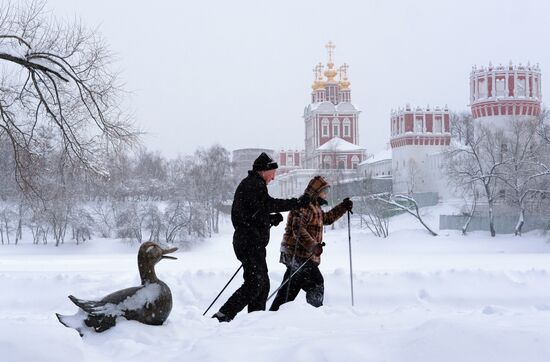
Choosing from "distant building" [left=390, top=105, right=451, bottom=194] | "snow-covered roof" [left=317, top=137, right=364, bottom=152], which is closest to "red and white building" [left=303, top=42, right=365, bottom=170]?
"snow-covered roof" [left=317, top=137, right=364, bottom=152]

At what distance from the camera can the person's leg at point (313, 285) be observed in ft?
21.8

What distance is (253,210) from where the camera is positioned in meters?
6.17

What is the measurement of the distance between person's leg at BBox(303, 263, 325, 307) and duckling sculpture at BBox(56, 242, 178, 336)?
1.84 meters

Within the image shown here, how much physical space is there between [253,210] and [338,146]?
6924 centimetres

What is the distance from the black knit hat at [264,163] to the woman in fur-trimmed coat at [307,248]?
0.55m

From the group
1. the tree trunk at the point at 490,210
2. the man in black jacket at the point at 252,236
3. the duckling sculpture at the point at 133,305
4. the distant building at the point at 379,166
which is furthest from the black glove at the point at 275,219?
the distant building at the point at 379,166

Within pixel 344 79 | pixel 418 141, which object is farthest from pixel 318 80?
pixel 418 141

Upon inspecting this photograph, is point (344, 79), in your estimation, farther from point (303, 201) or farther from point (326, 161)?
point (303, 201)

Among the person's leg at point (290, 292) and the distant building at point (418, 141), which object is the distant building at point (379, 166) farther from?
the person's leg at point (290, 292)

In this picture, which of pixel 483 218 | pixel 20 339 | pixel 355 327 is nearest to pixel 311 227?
pixel 355 327

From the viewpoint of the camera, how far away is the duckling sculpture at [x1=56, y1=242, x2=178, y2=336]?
4922 millimetres

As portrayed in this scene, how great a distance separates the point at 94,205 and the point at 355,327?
47.3 meters

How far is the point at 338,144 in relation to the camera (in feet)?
247

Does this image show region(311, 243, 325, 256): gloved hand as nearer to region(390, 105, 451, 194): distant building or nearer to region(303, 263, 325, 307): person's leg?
region(303, 263, 325, 307): person's leg
